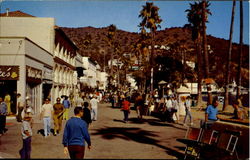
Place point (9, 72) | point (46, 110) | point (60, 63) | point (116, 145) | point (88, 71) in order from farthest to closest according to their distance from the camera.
A: point (88, 71) < point (60, 63) < point (9, 72) < point (46, 110) < point (116, 145)

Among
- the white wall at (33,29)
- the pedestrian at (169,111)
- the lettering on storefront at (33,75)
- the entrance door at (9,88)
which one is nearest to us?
the pedestrian at (169,111)

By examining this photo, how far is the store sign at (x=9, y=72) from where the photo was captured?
55.6 ft

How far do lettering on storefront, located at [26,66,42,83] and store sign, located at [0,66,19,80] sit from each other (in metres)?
0.89

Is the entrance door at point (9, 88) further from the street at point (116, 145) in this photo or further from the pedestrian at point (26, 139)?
the pedestrian at point (26, 139)

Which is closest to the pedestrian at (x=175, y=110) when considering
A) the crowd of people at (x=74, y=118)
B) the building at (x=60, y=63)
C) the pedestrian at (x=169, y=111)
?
the crowd of people at (x=74, y=118)

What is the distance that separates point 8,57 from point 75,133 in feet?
45.1

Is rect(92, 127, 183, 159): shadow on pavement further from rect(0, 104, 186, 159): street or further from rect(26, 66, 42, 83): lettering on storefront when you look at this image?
rect(26, 66, 42, 83): lettering on storefront

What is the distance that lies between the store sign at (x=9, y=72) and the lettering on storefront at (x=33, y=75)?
0.89 m

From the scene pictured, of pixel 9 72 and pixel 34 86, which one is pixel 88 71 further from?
pixel 9 72

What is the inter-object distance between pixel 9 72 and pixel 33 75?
2.61 meters

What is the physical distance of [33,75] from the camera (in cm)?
1956

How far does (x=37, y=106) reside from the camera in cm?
2172

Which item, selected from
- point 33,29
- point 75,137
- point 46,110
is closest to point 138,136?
point 46,110

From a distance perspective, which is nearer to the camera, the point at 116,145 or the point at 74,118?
the point at 74,118
